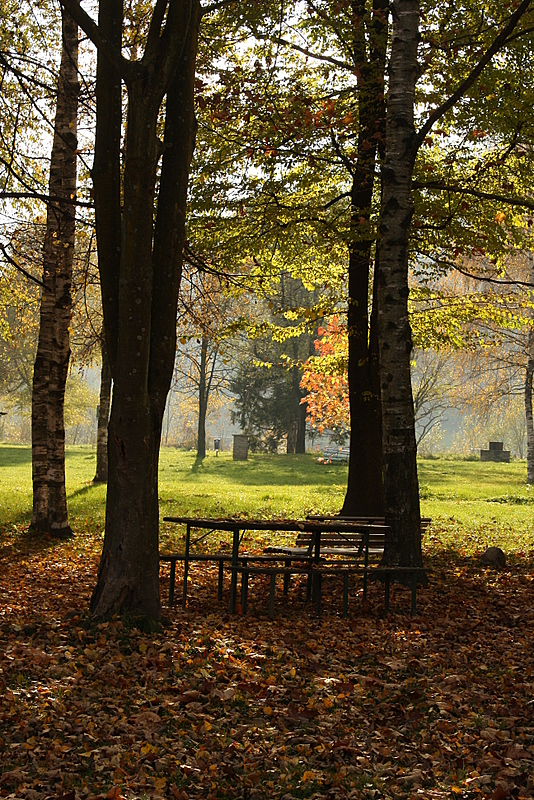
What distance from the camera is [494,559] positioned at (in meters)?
11.2

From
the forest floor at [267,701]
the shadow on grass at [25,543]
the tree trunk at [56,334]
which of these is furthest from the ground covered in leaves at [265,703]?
the tree trunk at [56,334]

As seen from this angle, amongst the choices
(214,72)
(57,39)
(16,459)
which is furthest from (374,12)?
(16,459)

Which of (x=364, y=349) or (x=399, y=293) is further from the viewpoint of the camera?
(x=364, y=349)

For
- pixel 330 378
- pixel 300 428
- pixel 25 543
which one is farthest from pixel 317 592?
pixel 300 428

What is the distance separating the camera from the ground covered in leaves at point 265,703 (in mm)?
4305

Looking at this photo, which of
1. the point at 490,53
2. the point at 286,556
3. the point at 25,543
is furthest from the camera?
the point at 25,543

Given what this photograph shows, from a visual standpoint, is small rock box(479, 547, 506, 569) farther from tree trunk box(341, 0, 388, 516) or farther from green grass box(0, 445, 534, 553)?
tree trunk box(341, 0, 388, 516)

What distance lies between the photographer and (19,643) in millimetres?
6301

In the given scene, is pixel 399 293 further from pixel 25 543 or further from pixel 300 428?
pixel 300 428

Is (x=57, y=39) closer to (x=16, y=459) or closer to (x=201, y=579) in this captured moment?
(x=201, y=579)

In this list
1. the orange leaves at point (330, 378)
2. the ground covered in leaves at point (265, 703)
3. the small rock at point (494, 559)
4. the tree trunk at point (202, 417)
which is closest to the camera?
the ground covered in leaves at point (265, 703)

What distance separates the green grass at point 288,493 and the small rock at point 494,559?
4.77 feet

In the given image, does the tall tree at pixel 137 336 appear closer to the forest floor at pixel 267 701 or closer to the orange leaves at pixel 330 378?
the forest floor at pixel 267 701

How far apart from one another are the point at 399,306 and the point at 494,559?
4222mm
